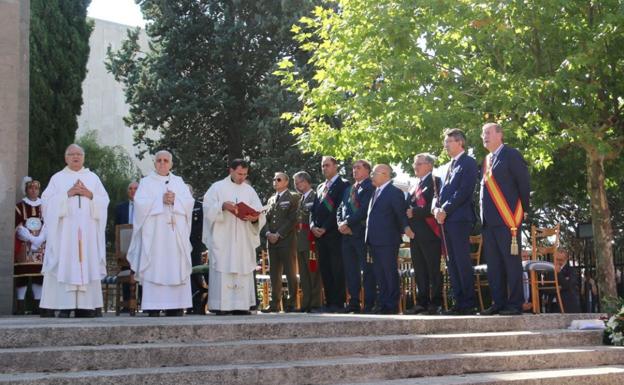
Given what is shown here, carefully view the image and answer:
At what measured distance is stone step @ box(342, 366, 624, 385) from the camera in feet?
24.8

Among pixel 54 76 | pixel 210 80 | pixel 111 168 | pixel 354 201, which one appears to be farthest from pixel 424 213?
pixel 111 168

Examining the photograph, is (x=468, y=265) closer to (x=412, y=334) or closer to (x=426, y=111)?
(x=412, y=334)

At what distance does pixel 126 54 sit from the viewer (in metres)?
27.7

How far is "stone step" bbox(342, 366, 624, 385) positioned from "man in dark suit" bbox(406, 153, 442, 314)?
2521mm

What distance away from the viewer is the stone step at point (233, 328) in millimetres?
7500

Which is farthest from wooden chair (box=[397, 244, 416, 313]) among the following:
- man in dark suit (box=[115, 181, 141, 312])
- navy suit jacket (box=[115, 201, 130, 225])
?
navy suit jacket (box=[115, 201, 130, 225])

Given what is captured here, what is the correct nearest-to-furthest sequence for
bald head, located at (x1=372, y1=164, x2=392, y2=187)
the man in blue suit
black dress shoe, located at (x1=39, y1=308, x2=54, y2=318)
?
1. black dress shoe, located at (x1=39, y1=308, x2=54, y2=318)
2. bald head, located at (x1=372, y1=164, x2=392, y2=187)
3. the man in blue suit

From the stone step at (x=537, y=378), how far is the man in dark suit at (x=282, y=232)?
454 cm

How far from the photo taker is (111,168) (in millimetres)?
28875

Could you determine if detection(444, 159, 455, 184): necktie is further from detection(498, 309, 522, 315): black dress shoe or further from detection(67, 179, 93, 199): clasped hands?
detection(67, 179, 93, 199): clasped hands

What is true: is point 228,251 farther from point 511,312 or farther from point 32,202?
point 511,312

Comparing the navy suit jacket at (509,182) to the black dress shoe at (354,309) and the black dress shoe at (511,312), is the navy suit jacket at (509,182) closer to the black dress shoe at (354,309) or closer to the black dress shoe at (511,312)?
the black dress shoe at (511,312)

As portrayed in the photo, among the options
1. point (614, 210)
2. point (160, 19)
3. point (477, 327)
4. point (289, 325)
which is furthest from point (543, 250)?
point (160, 19)

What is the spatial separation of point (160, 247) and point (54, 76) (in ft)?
39.1
